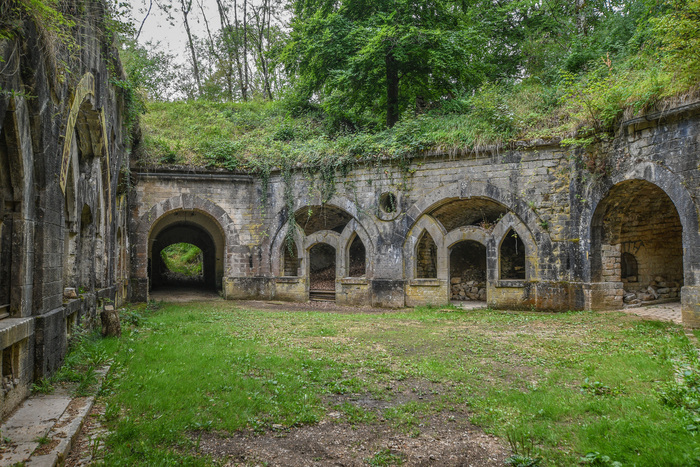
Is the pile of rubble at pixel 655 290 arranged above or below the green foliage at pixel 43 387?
above

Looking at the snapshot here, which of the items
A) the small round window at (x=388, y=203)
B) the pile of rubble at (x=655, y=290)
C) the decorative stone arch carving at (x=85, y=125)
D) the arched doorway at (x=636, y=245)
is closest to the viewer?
the decorative stone arch carving at (x=85, y=125)

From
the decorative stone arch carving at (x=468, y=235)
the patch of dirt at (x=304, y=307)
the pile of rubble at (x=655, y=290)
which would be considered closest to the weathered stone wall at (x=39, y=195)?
the patch of dirt at (x=304, y=307)

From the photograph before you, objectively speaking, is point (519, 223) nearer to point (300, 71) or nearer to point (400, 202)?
point (400, 202)

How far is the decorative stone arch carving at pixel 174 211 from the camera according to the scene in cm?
1353

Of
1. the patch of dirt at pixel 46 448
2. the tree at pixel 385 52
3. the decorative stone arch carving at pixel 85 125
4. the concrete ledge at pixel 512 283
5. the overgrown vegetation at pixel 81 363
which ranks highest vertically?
the tree at pixel 385 52

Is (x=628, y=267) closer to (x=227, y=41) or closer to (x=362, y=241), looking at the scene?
(x=362, y=241)

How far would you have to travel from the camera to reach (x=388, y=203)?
43.3 ft

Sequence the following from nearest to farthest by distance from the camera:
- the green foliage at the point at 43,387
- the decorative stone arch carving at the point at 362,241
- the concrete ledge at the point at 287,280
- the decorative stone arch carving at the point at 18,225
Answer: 1. the decorative stone arch carving at the point at 18,225
2. the green foliage at the point at 43,387
3. the decorative stone arch carving at the point at 362,241
4. the concrete ledge at the point at 287,280

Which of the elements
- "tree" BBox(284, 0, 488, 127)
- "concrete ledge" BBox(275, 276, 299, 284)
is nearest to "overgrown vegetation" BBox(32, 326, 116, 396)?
"concrete ledge" BBox(275, 276, 299, 284)

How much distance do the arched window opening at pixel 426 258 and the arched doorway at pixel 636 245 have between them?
16.9ft

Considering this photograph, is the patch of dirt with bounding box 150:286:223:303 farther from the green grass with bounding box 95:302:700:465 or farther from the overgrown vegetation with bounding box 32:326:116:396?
the overgrown vegetation with bounding box 32:326:116:396

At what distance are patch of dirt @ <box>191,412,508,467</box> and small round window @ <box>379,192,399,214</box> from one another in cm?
884

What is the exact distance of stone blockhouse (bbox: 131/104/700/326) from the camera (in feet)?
30.7

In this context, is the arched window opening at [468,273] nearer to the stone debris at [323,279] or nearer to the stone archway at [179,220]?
the stone debris at [323,279]
